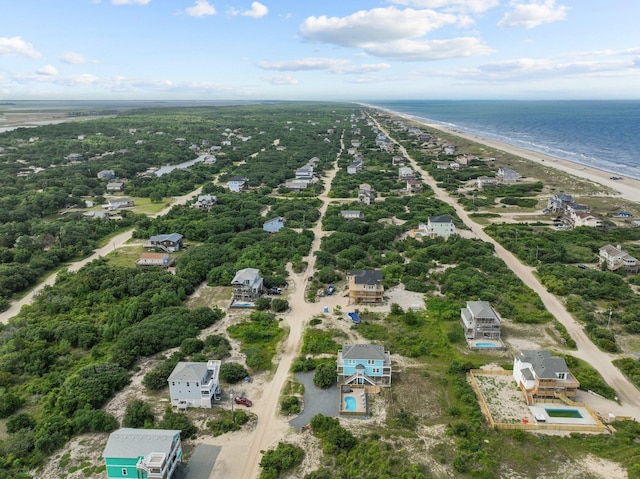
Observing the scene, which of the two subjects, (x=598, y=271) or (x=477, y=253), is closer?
(x=598, y=271)

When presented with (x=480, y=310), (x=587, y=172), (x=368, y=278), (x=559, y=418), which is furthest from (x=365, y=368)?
(x=587, y=172)

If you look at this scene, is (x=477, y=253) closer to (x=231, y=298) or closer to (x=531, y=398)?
(x=531, y=398)

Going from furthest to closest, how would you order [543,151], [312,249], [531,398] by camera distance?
[543,151] → [312,249] → [531,398]

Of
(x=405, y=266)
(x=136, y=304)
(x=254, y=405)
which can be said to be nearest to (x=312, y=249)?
(x=405, y=266)

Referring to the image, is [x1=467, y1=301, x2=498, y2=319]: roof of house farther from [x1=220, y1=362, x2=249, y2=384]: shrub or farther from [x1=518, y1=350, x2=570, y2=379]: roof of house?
[x1=220, y1=362, x2=249, y2=384]: shrub

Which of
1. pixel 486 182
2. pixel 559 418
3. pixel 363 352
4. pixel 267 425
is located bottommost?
pixel 267 425

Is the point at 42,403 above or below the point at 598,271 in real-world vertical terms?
below

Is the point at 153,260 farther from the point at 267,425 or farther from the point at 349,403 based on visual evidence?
the point at 349,403
